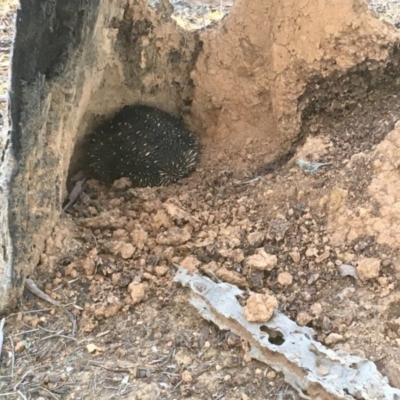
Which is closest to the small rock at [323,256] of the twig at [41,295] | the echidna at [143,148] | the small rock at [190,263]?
the small rock at [190,263]

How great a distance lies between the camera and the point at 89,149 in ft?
12.6

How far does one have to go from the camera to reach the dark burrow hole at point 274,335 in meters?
2.31

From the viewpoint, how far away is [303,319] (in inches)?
93.7

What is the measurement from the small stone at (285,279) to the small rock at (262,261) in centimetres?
7

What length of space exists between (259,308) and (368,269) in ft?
1.75

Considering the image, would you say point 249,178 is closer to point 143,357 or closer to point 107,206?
point 107,206

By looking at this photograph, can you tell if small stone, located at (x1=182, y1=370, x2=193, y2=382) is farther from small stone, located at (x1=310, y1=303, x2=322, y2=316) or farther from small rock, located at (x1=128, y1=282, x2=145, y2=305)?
small stone, located at (x1=310, y1=303, x2=322, y2=316)

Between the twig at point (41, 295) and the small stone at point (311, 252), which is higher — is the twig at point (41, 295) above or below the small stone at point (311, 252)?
below

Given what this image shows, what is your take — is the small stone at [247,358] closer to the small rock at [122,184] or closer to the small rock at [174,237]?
the small rock at [174,237]

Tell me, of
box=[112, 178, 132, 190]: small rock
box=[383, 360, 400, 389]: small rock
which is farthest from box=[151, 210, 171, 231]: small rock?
box=[383, 360, 400, 389]: small rock

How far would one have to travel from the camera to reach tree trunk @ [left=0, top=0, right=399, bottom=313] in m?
2.54

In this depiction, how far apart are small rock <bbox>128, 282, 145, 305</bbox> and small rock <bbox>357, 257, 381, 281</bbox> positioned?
0.96 metres

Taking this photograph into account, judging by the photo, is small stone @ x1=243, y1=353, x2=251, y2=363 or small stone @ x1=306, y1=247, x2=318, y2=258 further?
small stone @ x1=306, y1=247, x2=318, y2=258

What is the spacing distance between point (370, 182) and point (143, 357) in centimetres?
134
